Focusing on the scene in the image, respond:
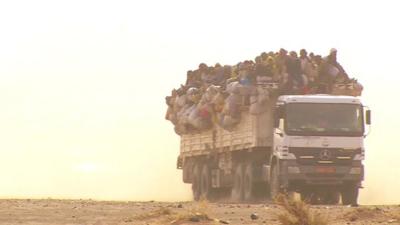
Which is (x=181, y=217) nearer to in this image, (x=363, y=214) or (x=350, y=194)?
(x=363, y=214)

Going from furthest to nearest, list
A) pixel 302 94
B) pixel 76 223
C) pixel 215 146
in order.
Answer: pixel 215 146, pixel 302 94, pixel 76 223

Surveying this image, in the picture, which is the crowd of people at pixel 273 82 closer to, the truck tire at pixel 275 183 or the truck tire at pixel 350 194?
the truck tire at pixel 275 183

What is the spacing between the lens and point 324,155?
32.4 metres

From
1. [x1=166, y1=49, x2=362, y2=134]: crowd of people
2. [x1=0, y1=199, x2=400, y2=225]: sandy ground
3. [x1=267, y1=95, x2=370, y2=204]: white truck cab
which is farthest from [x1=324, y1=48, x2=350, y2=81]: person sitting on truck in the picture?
[x1=0, y1=199, x2=400, y2=225]: sandy ground

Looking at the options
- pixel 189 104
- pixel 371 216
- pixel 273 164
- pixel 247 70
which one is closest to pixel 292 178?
pixel 273 164

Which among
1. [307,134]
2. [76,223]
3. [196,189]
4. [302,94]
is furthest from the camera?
[196,189]

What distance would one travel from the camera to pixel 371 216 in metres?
21.7

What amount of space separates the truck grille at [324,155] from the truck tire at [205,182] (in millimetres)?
7136

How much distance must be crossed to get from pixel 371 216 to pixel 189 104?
18005 mm

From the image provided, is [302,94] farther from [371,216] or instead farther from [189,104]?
[371,216]

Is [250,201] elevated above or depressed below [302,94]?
below

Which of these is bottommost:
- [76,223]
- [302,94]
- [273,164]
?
[76,223]

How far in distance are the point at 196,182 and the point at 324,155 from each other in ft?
29.8

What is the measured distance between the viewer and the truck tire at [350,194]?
33.3m
